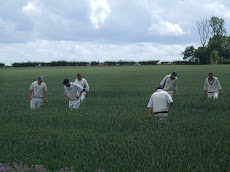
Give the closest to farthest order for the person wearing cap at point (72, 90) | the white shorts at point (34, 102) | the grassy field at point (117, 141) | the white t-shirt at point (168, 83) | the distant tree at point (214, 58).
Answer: the grassy field at point (117, 141) < the person wearing cap at point (72, 90) < the white shorts at point (34, 102) < the white t-shirt at point (168, 83) < the distant tree at point (214, 58)

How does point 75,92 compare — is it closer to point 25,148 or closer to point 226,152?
point 25,148

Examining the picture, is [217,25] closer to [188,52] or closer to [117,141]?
[188,52]

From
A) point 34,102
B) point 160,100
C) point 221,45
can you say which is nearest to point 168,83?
point 160,100

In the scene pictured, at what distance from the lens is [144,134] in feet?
34.5

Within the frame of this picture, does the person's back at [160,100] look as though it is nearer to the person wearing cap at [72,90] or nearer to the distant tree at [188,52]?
the person wearing cap at [72,90]

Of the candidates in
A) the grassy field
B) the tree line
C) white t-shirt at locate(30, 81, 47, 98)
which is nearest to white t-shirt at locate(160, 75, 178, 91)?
the grassy field

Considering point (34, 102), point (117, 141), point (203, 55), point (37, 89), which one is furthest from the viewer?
point (203, 55)

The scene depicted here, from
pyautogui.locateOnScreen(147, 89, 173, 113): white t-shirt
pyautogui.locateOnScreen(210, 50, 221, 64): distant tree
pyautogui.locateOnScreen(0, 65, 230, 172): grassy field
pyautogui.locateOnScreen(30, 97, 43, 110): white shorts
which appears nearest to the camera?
pyautogui.locateOnScreen(0, 65, 230, 172): grassy field

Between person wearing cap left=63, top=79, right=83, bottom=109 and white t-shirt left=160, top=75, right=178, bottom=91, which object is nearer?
person wearing cap left=63, top=79, right=83, bottom=109

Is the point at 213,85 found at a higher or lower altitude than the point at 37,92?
higher

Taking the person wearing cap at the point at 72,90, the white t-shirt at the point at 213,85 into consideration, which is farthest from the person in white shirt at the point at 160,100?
the white t-shirt at the point at 213,85

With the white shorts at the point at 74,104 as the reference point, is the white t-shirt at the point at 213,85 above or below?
above

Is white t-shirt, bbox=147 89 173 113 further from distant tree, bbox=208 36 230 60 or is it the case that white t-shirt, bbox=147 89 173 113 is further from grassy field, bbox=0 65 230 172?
distant tree, bbox=208 36 230 60

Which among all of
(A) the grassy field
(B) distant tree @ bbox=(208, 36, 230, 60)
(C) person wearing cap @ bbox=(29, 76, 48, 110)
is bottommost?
(A) the grassy field
